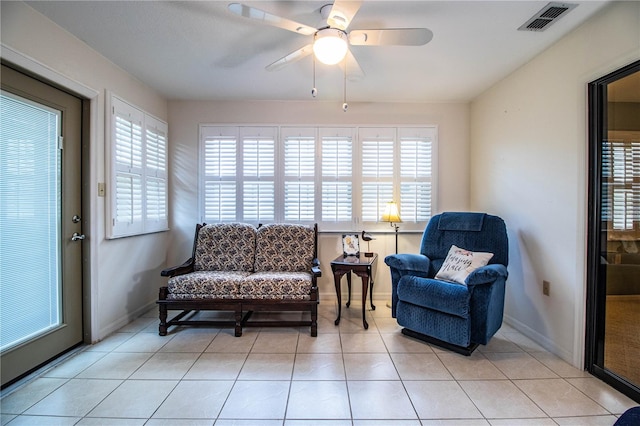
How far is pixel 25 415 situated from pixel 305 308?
1871 mm

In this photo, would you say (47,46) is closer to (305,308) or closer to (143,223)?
(143,223)

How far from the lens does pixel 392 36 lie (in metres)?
1.76

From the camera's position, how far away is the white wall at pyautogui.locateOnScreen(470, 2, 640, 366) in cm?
201

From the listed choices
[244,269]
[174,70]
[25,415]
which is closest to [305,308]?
[244,269]

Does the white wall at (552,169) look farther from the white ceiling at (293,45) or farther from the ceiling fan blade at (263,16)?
the ceiling fan blade at (263,16)

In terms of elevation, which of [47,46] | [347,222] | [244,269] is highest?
[47,46]

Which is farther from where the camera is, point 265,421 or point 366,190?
point 366,190

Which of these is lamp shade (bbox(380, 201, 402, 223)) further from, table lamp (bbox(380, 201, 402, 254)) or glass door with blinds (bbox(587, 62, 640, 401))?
glass door with blinds (bbox(587, 62, 640, 401))

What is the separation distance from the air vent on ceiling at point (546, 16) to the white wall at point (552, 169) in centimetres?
27

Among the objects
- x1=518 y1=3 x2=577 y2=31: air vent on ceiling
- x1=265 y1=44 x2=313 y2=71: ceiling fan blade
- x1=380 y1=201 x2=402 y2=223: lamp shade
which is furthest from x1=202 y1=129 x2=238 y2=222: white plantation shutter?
x1=518 y1=3 x2=577 y2=31: air vent on ceiling

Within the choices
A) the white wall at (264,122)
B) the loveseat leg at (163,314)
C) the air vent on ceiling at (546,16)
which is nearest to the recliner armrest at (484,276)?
the white wall at (264,122)

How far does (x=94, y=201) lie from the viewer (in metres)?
2.47

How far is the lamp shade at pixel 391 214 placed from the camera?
10.6ft

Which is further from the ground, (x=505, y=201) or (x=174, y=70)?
(x=174, y=70)
